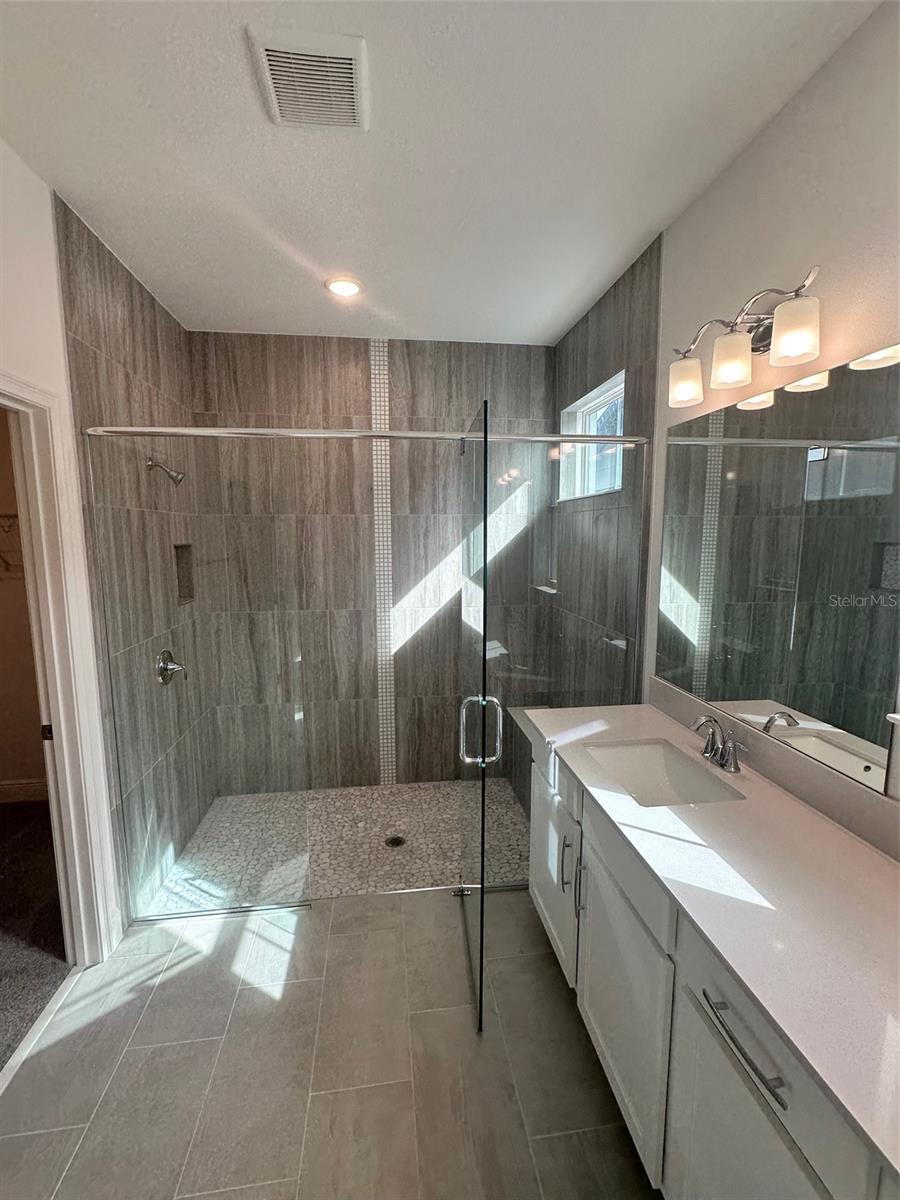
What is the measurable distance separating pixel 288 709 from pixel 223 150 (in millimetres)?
2634

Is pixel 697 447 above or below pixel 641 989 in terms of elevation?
above

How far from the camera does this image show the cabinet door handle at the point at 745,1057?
0.78m

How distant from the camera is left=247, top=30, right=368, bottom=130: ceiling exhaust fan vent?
119cm

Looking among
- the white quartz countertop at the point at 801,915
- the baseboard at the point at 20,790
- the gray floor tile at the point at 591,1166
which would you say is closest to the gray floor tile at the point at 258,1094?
the gray floor tile at the point at 591,1166

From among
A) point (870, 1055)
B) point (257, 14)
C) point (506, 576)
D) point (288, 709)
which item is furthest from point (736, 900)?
point (288, 709)

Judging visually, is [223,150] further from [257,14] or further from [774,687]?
[774,687]

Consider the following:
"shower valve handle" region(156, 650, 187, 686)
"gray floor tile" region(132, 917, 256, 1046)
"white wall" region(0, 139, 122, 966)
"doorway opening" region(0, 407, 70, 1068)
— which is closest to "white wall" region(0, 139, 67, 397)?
"white wall" region(0, 139, 122, 966)

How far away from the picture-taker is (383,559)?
319cm

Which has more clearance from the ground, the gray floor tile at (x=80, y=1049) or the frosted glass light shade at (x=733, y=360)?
the frosted glass light shade at (x=733, y=360)

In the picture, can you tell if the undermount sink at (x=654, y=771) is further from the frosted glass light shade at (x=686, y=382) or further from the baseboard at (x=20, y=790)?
the baseboard at (x=20, y=790)

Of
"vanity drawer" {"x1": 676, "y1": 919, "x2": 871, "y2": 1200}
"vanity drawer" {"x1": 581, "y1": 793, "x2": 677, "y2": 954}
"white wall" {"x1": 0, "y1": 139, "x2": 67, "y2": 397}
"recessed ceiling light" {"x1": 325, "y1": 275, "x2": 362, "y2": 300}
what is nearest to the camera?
"vanity drawer" {"x1": 676, "y1": 919, "x2": 871, "y2": 1200}

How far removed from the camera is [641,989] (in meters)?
1.19

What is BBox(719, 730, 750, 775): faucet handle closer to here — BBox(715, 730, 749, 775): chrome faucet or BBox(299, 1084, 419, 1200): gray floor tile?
BBox(715, 730, 749, 775): chrome faucet

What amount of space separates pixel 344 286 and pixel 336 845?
2.81 meters
